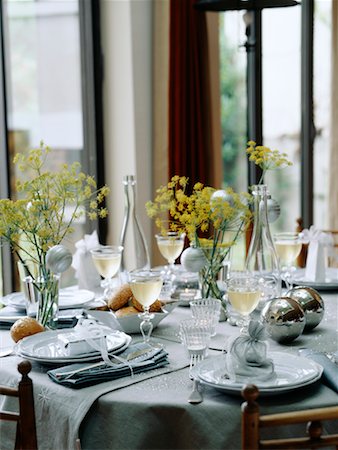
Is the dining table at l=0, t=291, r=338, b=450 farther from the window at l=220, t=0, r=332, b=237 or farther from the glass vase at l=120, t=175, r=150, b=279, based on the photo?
the window at l=220, t=0, r=332, b=237

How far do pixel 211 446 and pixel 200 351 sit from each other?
31cm

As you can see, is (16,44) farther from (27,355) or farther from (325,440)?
(325,440)

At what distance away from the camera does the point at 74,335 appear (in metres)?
1.87

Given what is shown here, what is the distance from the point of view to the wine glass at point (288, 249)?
2498 millimetres

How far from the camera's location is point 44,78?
384 cm

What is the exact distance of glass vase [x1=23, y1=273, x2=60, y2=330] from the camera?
6.91 feet

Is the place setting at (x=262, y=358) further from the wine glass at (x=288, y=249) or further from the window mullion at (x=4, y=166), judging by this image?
the window mullion at (x=4, y=166)

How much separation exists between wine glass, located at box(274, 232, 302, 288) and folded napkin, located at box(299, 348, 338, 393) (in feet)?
2.18

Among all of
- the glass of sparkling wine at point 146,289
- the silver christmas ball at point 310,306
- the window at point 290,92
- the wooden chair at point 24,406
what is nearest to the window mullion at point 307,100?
the window at point 290,92

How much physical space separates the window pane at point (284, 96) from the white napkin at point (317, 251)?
2.45 metres

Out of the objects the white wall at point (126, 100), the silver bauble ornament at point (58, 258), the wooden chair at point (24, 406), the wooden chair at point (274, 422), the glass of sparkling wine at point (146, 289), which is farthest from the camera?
the white wall at point (126, 100)

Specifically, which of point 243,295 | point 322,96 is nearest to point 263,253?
point 243,295

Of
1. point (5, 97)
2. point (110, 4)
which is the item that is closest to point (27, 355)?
point (5, 97)

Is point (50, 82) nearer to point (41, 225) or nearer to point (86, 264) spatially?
point (86, 264)
